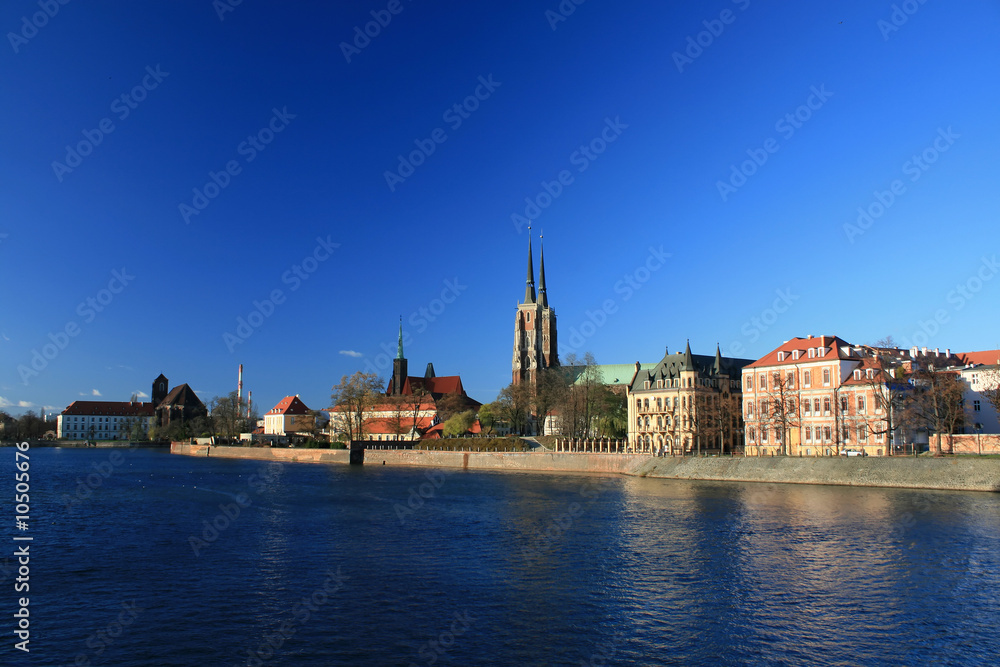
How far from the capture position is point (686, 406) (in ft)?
320

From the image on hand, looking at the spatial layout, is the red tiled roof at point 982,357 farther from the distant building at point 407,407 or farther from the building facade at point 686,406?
the distant building at point 407,407

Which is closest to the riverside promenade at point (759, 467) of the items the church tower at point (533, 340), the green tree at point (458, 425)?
the green tree at point (458, 425)

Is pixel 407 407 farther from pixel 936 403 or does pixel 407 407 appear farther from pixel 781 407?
pixel 936 403

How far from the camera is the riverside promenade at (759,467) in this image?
182 feet

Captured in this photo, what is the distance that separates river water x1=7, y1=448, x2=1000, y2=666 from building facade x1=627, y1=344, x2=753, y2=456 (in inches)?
1727

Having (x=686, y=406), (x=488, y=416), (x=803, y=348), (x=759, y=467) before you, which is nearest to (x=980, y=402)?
(x=803, y=348)

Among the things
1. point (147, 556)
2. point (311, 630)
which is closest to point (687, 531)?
point (311, 630)

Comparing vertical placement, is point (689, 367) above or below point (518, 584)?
above

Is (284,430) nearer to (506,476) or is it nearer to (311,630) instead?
(506,476)

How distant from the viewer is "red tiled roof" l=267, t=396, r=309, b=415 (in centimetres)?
19112

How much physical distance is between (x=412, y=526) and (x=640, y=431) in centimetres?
6855

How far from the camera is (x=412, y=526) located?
4059 cm

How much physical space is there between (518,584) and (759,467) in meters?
47.5

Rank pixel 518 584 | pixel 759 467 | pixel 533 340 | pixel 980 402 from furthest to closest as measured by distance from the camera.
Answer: pixel 533 340 → pixel 980 402 → pixel 759 467 → pixel 518 584
